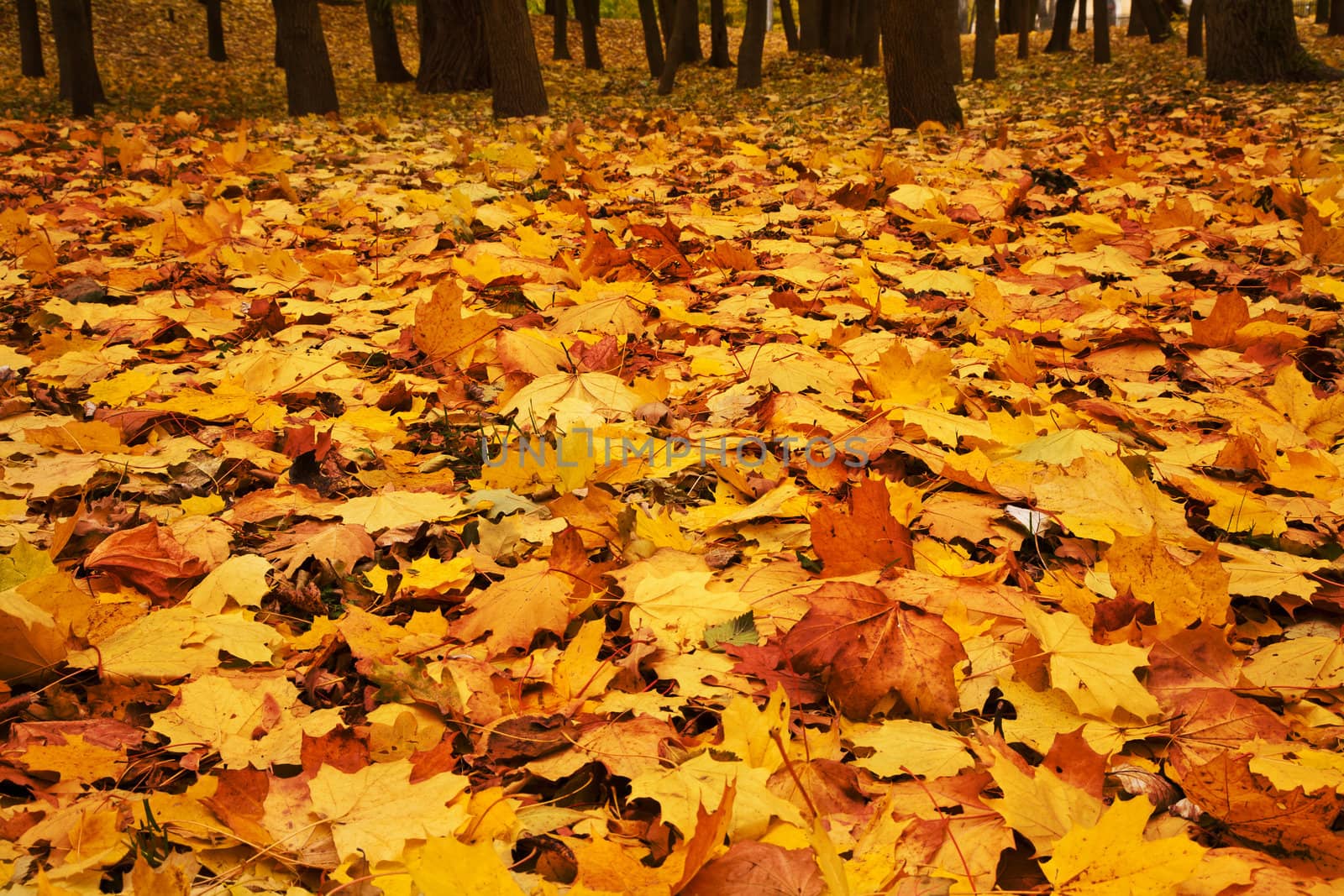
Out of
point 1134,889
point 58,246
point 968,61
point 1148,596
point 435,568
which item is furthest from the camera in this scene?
point 968,61

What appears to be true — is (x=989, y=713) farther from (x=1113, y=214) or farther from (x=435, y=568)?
(x=1113, y=214)

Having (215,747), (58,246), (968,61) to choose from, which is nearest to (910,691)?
(215,747)

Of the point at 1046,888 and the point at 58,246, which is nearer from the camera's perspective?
the point at 1046,888

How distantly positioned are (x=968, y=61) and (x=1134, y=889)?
2165 cm

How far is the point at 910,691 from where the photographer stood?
1.49 meters

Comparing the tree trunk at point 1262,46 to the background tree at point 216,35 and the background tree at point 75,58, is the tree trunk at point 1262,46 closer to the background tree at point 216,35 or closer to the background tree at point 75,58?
the background tree at point 75,58

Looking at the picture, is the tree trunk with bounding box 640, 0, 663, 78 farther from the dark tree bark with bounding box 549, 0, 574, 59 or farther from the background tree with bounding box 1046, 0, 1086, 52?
the background tree with bounding box 1046, 0, 1086, 52

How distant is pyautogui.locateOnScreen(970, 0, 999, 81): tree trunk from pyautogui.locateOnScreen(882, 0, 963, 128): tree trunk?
19.8 feet

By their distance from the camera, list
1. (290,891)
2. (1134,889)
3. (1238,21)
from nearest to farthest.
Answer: (1134,889)
(290,891)
(1238,21)

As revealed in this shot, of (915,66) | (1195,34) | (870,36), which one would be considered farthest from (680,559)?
(1195,34)

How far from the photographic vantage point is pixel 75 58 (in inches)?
377

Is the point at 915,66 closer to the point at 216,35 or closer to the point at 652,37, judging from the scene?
the point at 652,37

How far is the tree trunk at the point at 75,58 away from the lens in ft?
31.4

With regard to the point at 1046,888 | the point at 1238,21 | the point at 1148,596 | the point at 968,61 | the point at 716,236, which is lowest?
the point at 1046,888
